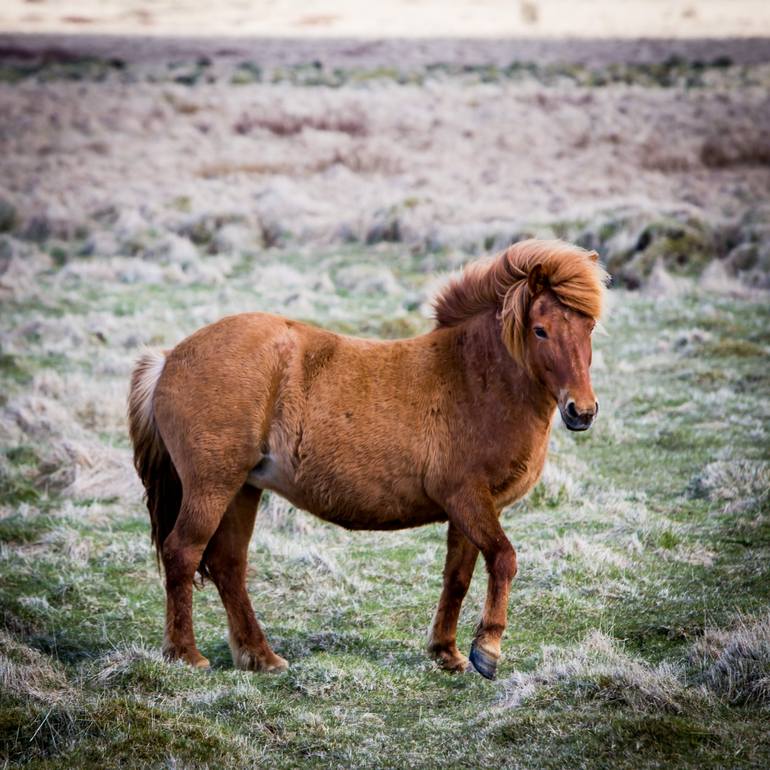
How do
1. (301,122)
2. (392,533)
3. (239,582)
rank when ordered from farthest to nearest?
(301,122)
(392,533)
(239,582)

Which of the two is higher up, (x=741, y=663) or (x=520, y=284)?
(x=520, y=284)

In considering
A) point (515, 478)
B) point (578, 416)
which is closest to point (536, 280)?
point (578, 416)

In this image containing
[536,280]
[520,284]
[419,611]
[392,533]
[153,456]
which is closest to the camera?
[536,280]

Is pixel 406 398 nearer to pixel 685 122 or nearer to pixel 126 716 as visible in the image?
pixel 126 716

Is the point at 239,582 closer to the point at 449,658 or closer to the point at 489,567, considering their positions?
the point at 449,658

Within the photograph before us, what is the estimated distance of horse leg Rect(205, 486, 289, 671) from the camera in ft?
18.7

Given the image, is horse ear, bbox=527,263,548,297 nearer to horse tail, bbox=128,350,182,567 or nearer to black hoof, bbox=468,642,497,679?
black hoof, bbox=468,642,497,679

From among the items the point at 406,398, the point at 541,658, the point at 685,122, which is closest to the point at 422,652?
the point at 541,658

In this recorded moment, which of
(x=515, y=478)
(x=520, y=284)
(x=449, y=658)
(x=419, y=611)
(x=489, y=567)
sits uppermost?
(x=520, y=284)

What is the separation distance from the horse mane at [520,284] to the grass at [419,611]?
1.85m

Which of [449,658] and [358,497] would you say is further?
[449,658]

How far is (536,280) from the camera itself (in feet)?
17.6

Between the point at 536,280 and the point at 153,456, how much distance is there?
8.28 feet

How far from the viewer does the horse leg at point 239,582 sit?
5695 millimetres
